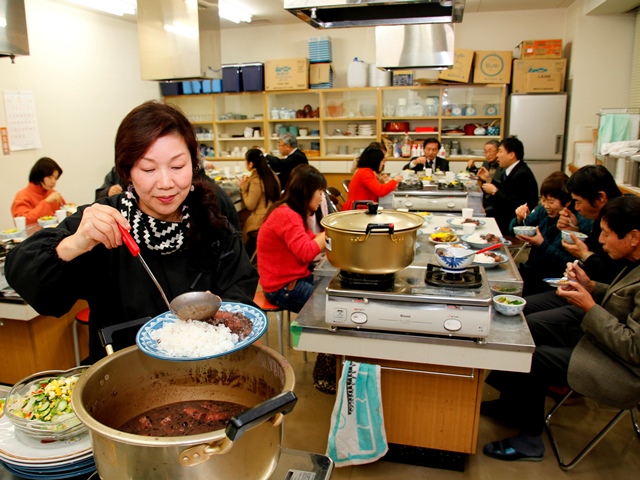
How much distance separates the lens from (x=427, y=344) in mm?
1900

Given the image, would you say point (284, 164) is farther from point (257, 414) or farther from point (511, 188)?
point (257, 414)

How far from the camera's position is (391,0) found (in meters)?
1.83

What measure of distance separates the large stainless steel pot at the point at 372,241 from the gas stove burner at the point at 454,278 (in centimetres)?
22

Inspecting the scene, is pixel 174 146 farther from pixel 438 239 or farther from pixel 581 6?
pixel 581 6

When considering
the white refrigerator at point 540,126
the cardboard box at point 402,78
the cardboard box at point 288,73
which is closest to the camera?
the white refrigerator at point 540,126

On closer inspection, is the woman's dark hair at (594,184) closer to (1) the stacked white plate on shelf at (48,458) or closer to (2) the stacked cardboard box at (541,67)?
(1) the stacked white plate on shelf at (48,458)

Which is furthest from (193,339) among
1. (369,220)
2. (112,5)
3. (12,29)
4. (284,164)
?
(112,5)

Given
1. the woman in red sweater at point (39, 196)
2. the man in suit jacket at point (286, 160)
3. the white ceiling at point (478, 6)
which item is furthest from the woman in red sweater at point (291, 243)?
the white ceiling at point (478, 6)

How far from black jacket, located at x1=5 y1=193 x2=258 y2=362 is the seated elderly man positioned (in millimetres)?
1480

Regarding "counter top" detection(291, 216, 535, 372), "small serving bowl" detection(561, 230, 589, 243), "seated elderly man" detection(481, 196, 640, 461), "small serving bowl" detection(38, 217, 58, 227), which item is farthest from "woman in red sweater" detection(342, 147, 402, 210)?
"counter top" detection(291, 216, 535, 372)

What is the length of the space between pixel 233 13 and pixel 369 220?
19.8ft

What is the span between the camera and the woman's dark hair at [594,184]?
281 cm

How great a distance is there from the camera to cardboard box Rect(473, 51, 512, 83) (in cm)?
674

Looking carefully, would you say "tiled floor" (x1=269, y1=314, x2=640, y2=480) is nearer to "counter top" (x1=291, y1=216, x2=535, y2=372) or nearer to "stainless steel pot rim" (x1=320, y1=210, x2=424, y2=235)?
"counter top" (x1=291, y1=216, x2=535, y2=372)
